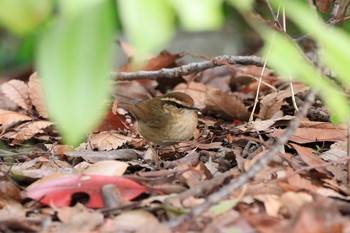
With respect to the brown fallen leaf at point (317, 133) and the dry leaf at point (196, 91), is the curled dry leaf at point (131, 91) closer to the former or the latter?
the dry leaf at point (196, 91)

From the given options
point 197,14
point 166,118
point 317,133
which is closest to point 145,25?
point 197,14

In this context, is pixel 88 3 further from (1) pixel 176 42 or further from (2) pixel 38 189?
(1) pixel 176 42

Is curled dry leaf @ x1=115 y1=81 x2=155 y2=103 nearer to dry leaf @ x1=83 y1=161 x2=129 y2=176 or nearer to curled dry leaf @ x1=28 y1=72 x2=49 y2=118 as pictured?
curled dry leaf @ x1=28 y1=72 x2=49 y2=118

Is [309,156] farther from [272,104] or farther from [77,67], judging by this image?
[77,67]

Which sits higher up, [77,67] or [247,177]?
[77,67]

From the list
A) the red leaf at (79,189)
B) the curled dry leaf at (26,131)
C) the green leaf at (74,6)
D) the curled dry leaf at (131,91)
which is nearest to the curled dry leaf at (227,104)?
the curled dry leaf at (131,91)

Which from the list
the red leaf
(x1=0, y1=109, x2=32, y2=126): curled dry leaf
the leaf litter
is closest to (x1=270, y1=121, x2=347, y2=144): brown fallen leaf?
the leaf litter

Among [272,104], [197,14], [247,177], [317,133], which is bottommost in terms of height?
[272,104]
